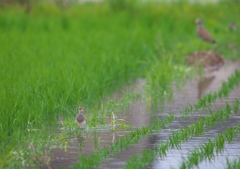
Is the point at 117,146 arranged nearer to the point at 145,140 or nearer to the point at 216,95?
the point at 145,140

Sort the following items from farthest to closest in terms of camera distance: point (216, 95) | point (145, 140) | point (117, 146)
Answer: point (216, 95) → point (145, 140) → point (117, 146)

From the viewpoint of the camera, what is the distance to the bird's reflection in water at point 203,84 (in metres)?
10.6

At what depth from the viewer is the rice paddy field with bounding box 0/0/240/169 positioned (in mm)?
6348

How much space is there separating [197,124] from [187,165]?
5.87ft

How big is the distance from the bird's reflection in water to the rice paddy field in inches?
0.7

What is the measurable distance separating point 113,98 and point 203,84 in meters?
2.20

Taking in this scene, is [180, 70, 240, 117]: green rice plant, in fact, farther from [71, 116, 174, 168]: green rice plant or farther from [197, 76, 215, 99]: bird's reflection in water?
[71, 116, 174, 168]: green rice plant

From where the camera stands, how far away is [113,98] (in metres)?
9.99

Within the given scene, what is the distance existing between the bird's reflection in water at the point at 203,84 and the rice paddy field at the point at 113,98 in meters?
0.02

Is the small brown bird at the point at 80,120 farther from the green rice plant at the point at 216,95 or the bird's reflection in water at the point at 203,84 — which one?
the bird's reflection in water at the point at 203,84

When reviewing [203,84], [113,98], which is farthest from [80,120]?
[203,84]

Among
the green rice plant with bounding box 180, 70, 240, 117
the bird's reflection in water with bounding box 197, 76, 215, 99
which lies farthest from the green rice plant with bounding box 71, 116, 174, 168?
the bird's reflection in water with bounding box 197, 76, 215, 99

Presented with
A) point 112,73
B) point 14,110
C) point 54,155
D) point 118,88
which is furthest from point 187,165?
point 112,73

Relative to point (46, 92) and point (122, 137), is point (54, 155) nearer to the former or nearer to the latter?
point (122, 137)
